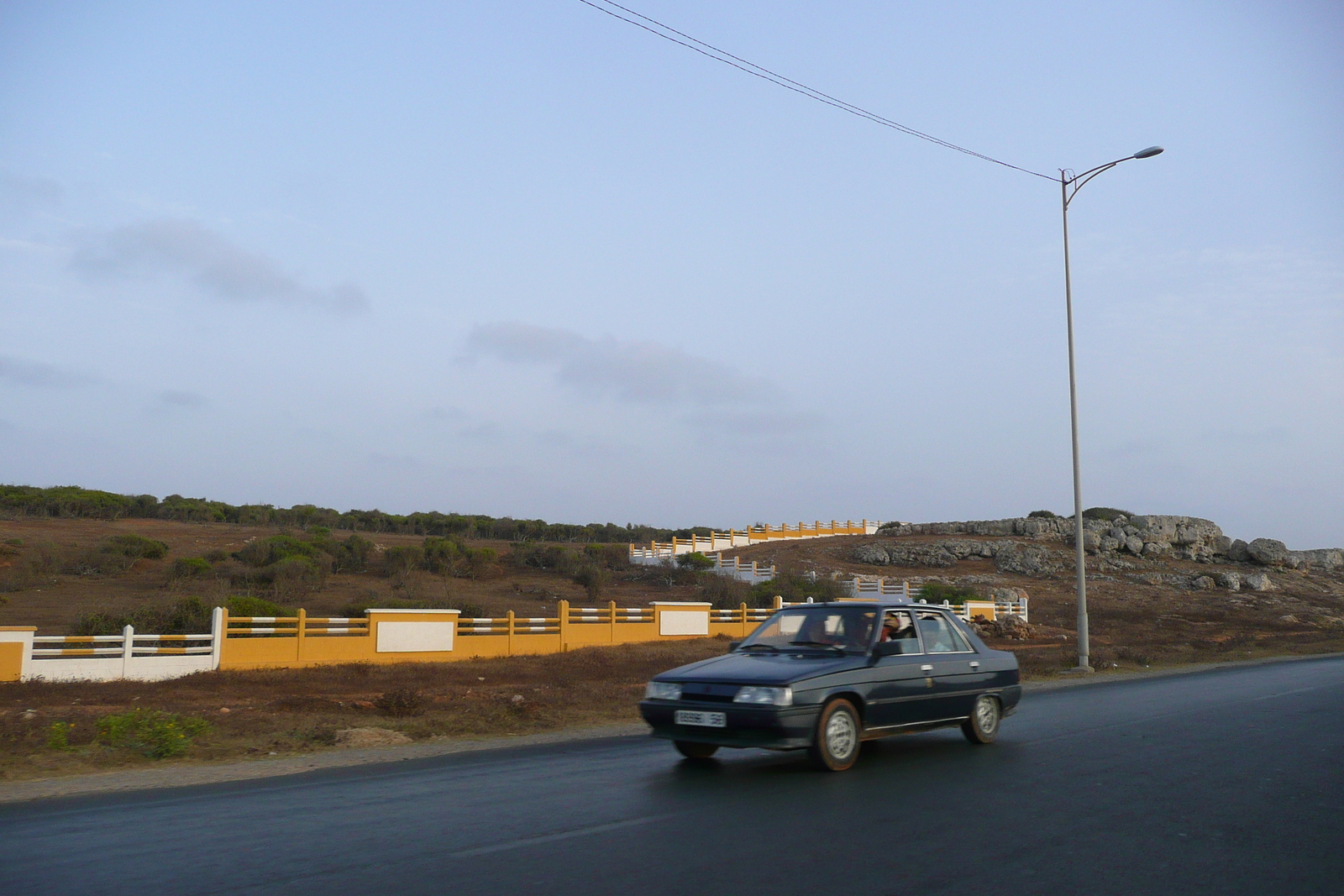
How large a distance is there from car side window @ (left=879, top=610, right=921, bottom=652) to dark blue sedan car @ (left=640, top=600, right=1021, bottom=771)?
1 centimetres

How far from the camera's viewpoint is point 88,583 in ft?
117

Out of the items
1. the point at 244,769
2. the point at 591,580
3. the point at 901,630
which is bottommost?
the point at 244,769

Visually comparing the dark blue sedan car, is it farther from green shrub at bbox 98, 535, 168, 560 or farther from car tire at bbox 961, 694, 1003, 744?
green shrub at bbox 98, 535, 168, 560

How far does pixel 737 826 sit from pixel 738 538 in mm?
66820

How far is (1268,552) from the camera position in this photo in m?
68.9

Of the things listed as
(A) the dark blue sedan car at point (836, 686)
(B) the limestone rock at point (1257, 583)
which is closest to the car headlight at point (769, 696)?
(A) the dark blue sedan car at point (836, 686)

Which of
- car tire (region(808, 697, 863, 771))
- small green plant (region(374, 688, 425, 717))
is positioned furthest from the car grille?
small green plant (region(374, 688, 425, 717))

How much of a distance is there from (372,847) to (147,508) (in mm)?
76022

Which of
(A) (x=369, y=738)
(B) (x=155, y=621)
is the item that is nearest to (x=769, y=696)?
(A) (x=369, y=738)

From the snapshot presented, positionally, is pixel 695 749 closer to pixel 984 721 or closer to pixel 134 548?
pixel 984 721

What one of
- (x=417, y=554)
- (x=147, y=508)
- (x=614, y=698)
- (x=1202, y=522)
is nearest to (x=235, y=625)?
(x=614, y=698)

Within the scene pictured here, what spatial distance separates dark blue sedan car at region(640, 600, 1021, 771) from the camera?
8.56m

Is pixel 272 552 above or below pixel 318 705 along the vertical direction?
above

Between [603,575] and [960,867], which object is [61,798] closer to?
[960,867]
